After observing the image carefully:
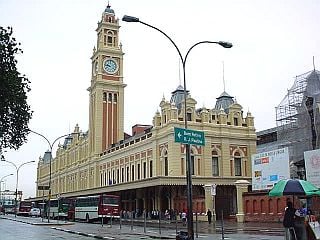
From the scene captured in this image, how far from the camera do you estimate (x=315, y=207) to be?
116 ft

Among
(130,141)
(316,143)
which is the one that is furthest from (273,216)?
(130,141)

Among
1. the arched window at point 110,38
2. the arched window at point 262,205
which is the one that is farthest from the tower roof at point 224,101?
the arched window at point 110,38

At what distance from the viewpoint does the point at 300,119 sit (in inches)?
1991

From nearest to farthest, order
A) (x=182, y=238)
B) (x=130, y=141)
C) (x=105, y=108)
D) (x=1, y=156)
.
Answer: (x=182, y=238)
(x=1, y=156)
(x=130, y=141)
(x=105, y=108)

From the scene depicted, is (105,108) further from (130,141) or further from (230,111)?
(230,111)

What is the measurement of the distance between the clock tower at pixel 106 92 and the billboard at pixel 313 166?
49.6m

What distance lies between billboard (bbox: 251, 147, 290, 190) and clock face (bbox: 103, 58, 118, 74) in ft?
152

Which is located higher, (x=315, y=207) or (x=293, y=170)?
(x=293, y=170)

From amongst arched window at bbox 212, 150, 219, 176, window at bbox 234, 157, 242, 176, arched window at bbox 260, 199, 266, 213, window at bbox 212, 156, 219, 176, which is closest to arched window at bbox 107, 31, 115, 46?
arched window at bbox 212, 150, 219, 176

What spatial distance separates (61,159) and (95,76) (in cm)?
3297

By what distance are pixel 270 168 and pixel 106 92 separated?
46.8 meters

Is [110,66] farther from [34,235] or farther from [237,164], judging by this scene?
[34,235]

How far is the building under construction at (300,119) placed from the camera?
48562 millimetres

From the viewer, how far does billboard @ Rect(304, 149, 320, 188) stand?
119 feet
